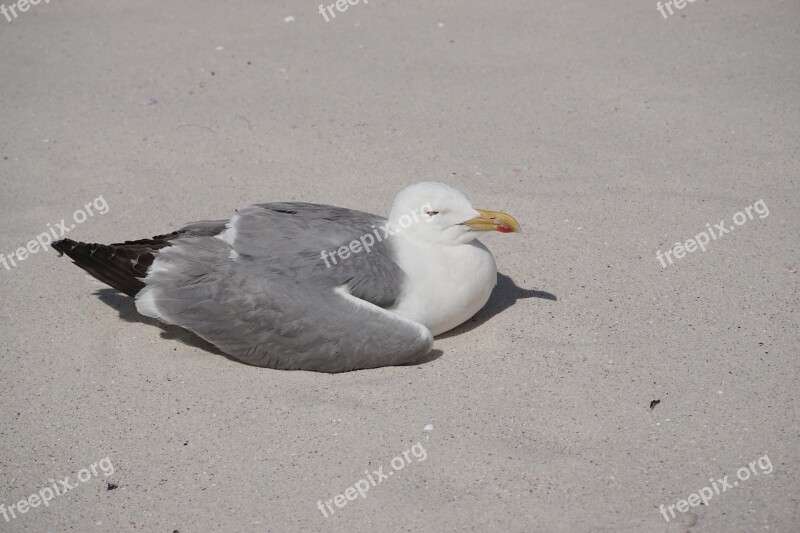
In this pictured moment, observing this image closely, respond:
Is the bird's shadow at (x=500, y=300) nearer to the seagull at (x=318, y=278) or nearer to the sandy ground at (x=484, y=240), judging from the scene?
the sandy ground at (x=484, y=240)

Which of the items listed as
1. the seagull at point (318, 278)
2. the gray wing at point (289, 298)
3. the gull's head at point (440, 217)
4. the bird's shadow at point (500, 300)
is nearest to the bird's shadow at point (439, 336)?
the bird's shadow at point (500, 300)

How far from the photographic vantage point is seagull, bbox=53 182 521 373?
188 inches

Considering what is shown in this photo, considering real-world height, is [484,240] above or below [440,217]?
below

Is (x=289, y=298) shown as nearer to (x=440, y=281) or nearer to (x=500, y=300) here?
(x=440, y=281)

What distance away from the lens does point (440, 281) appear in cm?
502

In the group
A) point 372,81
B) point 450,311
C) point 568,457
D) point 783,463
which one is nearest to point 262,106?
Answer: point 372,81

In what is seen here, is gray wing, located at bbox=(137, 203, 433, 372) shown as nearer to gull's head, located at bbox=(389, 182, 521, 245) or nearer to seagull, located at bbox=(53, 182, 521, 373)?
seagull, located at bbox=(53, 182, 521, 373)

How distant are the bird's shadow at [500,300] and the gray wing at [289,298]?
20.7 inches

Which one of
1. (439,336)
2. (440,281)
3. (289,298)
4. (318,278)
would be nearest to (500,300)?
(439,336)

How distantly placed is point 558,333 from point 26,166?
4.42 metres

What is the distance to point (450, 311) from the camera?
5.05 meters

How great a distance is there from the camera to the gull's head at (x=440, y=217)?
5.04m

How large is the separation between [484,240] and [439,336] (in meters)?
1.15

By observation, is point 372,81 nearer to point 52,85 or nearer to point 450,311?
point 52,85
